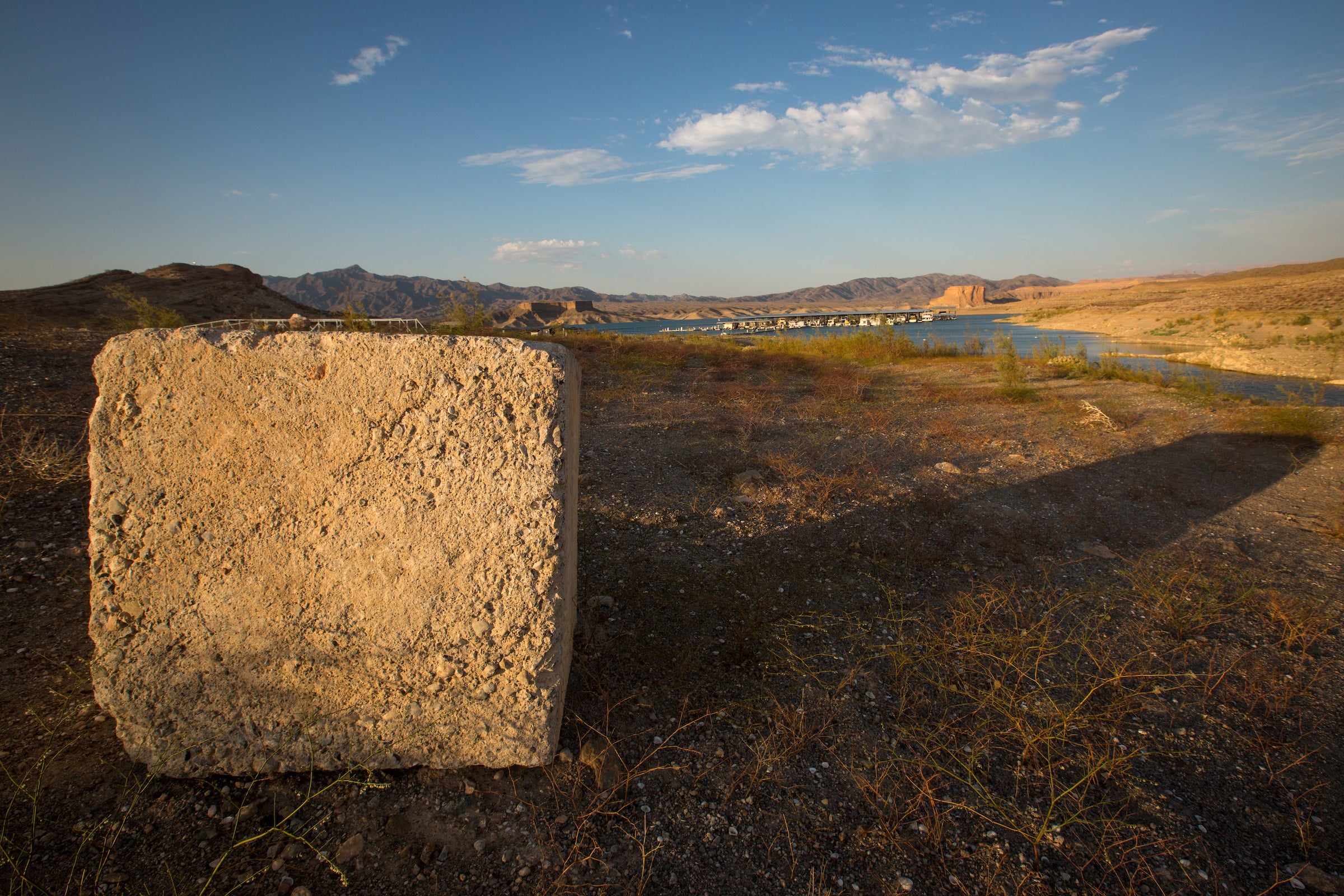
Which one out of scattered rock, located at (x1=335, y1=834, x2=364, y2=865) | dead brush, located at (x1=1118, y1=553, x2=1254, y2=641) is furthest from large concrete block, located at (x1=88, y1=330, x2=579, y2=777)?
dead brush, located at (x1=1118, y1=553, x2=1254, y2=641)

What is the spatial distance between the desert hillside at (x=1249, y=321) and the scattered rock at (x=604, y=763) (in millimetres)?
8963

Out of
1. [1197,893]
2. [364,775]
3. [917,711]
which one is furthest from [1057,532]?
[364,775]

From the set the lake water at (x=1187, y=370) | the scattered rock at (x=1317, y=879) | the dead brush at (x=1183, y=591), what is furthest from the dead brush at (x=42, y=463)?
the lake water at (x=1187, y=370)

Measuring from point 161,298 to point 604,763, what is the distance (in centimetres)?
1642

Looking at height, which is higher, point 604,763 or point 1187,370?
point 1187,370

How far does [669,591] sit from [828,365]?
914cm

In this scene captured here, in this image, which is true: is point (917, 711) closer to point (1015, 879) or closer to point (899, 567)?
point (1015, 879)

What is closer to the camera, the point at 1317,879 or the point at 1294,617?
the point at 1317,879

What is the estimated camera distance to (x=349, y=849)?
1515mm

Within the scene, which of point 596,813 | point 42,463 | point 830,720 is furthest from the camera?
point 42,463

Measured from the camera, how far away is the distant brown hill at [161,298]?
30.3 feet

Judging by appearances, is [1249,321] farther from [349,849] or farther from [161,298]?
[161,298]

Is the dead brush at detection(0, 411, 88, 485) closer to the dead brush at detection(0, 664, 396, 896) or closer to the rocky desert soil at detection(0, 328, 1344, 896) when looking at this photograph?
the rocky desert soil at detection(0, 328, 1344, 896)

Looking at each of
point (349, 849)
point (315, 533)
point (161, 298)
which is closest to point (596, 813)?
point (349, 849)
